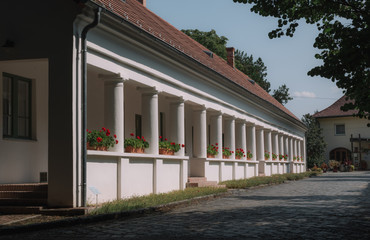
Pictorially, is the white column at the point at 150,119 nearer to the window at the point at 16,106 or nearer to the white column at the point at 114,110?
the white column at the point at 114,110

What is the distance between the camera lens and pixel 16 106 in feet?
44.7

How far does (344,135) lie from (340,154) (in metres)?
2.49

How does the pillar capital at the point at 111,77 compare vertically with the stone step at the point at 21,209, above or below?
above

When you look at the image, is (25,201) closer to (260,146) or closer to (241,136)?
(241,136)

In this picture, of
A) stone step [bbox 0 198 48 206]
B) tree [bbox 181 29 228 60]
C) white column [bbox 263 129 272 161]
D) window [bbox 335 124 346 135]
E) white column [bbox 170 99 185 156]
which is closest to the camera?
stone step [bbox 0 198 48 206]

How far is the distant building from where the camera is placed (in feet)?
215

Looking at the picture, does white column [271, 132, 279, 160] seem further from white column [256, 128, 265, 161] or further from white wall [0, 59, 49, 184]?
white wall [0, 59, 49, 184]

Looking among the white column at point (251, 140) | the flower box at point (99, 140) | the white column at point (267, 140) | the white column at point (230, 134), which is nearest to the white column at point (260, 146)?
the white column at point (251, 140)

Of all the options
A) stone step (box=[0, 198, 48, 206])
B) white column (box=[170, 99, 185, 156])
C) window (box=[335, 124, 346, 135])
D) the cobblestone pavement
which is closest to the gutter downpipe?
stone step (box=[0, 198, 48, 206])

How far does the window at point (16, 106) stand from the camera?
1331 cm

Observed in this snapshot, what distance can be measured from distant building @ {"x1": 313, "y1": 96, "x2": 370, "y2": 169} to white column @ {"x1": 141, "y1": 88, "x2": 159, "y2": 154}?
51.9 m

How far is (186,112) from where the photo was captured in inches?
985

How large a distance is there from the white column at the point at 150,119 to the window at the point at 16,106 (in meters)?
3.98

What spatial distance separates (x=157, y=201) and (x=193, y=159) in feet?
27.3
